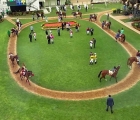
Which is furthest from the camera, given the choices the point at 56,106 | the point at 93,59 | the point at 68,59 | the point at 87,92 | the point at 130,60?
the point at 68,59

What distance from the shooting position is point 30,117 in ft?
63.7

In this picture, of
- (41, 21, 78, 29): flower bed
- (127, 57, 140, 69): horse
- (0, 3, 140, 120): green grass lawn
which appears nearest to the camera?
(0, 3, 140, 120): green grass lawn

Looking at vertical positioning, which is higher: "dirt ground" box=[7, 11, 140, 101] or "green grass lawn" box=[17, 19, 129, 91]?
"green grass lawn" box=[17, 19, 129, 91]

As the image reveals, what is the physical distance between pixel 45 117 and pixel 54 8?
4234cm

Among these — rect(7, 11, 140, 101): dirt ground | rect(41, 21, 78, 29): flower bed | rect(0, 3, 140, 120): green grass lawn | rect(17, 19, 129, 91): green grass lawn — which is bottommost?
Result: rect(0, 3, 140, 120): green grass lawn

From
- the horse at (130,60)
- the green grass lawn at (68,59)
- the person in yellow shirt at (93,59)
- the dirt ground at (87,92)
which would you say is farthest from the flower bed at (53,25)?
the horse at (130,60)

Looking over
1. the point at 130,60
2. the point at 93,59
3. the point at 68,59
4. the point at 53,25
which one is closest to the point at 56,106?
the point at 93,59

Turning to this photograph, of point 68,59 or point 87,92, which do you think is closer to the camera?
point 87,92

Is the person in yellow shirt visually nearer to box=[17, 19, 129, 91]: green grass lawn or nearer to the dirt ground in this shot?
box=[17, 19, 129, 91]: green grass lawn

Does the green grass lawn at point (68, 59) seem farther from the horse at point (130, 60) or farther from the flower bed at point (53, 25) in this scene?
the flower bed at point (53, 25)

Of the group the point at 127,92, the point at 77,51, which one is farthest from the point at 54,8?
the point at 127,92

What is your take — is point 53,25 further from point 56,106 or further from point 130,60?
point 56,106

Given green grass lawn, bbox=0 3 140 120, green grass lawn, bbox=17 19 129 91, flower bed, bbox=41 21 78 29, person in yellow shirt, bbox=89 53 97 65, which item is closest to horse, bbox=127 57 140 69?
green grass lawn, bbox=17 19 129 91

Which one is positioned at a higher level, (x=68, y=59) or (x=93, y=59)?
(x=93, y=59)
